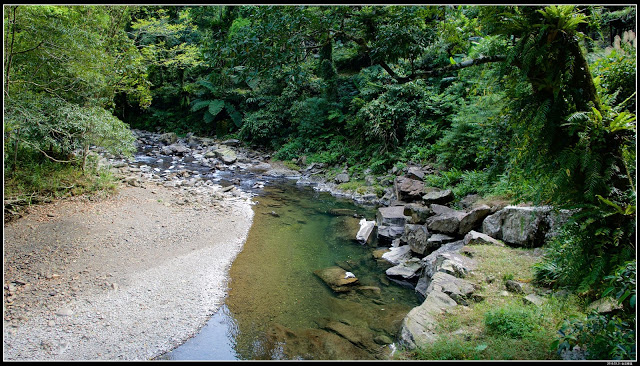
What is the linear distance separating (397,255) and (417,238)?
2.00 ft

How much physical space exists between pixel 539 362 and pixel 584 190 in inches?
64.4

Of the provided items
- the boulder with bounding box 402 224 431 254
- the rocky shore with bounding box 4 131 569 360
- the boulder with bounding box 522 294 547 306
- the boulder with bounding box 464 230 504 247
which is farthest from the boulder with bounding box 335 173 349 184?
the boulder with bounding box 522 294 547 306

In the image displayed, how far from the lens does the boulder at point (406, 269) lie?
6913 millimetres

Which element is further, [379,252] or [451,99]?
[451,99]

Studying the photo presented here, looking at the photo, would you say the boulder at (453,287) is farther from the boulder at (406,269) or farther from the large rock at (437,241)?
the large rock at (437,241)

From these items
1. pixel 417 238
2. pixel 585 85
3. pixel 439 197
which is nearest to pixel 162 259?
pixel 417 238

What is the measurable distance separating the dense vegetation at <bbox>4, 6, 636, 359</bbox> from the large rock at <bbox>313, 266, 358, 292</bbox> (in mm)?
3113

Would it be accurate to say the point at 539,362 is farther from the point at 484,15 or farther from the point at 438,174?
the point at 438,174

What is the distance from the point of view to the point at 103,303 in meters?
5.61

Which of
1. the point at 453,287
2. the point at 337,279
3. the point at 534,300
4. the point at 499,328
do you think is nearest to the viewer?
the point at 499,328

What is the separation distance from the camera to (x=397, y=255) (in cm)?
794

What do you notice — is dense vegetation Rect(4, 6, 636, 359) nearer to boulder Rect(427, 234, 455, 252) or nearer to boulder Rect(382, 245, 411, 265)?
boulder Rect(427, 234, 455, 252)

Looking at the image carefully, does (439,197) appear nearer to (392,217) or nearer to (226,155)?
(392,217)

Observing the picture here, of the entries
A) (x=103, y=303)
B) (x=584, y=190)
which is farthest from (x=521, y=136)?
(x=103, y=303)
